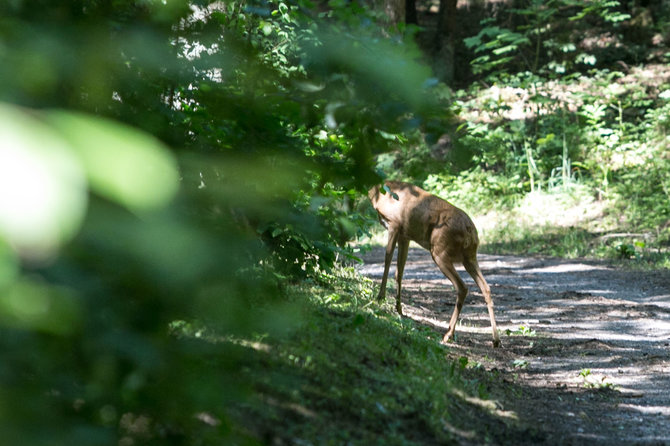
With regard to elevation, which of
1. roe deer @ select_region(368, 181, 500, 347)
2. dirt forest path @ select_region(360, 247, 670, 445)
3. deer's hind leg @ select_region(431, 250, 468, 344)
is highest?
roe deer @ select_region(368, 181, 500, 347)

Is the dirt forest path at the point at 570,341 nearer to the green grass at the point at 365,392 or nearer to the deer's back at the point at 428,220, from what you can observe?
the green grass at the point at 365,392

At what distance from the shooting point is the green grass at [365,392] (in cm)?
345

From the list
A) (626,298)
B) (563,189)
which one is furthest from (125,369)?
(563,189)

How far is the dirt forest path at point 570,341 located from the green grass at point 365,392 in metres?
0.44

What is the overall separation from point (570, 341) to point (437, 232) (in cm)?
164

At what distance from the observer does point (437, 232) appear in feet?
26.5

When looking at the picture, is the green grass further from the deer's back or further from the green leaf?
the green leaf

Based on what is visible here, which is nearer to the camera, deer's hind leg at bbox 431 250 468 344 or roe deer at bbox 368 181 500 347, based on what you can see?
deer's hind leg at bbox 431 250 468 344

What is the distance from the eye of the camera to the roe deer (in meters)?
8.00

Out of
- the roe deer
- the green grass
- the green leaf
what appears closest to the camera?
the green leaf

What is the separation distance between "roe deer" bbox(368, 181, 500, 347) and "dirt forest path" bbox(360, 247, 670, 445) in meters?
0.53

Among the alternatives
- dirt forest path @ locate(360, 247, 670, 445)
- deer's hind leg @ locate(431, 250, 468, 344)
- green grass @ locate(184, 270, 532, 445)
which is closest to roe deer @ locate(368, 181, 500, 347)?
deer's hind leg @ locate(431, 250, 468, 344)

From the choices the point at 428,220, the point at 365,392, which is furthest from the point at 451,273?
the point at 365,392

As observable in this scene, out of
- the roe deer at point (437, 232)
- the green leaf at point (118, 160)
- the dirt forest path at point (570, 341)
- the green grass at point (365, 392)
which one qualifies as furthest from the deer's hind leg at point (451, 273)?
the green leaf at point (118, 160)
